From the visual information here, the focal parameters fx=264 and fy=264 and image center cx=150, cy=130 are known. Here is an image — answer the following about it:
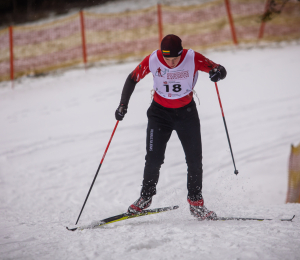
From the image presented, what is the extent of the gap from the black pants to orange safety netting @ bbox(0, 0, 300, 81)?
830 cm

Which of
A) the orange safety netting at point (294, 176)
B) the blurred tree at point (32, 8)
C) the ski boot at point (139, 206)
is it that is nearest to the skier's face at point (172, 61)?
the ski boot at point (139, 206)

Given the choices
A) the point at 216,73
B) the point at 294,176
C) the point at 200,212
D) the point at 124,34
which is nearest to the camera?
the point at 216,73

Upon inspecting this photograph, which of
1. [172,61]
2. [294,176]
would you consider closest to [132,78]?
[172,61]

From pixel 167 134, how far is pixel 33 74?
926 cm

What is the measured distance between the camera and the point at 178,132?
10.0ft

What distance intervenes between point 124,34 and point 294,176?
904 cm

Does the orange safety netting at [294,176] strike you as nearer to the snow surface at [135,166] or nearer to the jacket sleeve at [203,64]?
the snow surface at [135,166]

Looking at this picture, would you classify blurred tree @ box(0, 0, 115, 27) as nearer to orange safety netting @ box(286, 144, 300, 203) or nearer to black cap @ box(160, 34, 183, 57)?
orange safety netting @ box(286, 144, 300, 203)

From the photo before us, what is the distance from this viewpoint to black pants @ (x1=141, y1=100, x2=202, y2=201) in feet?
9.86

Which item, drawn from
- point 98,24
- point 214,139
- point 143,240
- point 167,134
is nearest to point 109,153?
point 214,139

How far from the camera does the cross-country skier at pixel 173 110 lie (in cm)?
289

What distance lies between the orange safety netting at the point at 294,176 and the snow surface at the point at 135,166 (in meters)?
0.26

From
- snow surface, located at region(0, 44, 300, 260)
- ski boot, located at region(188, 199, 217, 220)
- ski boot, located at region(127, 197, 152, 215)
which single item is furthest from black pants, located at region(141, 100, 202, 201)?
snow surface, located at region(0, 44, 300, 260)

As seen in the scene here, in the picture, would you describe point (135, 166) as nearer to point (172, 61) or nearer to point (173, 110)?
point (173, 110)
